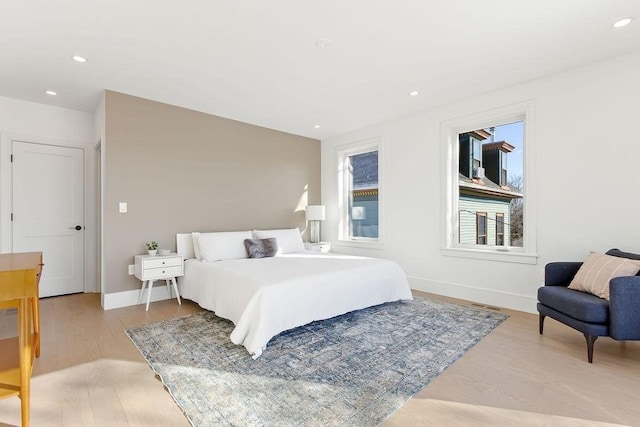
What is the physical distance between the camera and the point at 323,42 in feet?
8.82

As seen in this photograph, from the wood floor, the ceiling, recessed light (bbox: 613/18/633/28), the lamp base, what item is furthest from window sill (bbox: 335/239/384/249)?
recessed light (bbox: 613/18/633/28)

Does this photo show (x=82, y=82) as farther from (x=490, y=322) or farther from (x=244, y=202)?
(x=490, y=322)

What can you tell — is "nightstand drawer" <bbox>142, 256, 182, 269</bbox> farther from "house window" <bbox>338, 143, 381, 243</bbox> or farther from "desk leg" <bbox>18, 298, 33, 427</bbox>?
"house window" <bbox>338, 143, 381, 243</bbox>

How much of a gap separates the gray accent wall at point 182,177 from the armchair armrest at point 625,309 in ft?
13.9

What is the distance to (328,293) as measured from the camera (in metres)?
3.05

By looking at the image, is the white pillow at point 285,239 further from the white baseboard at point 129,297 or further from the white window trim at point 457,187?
the white window trim at point 457,187

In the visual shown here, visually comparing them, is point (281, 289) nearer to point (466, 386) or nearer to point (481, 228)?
point (466, 386)

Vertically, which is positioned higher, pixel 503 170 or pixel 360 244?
pixel 503 170

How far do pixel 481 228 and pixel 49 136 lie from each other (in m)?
5.86

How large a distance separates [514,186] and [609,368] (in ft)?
7.06

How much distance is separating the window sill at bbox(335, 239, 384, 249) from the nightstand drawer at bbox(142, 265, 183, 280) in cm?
282

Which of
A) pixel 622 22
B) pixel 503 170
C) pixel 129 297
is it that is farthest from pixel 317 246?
pixel 622 22

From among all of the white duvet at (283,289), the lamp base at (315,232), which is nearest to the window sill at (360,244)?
the lamp base at (315,232)

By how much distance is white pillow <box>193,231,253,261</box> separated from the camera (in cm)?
395
